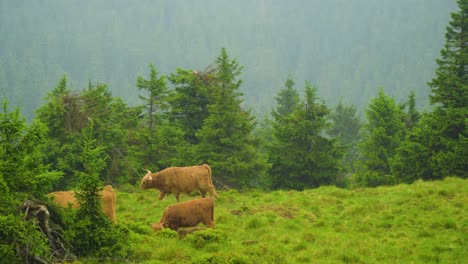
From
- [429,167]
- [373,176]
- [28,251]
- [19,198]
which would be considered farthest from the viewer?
[373,176]

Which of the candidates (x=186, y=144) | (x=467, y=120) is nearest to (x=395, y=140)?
(x=467, y=120)

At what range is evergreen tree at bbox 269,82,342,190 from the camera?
29.0 m

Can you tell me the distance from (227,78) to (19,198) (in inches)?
874

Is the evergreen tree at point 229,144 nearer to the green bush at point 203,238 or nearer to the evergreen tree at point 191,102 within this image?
the evergreen tree at point 191,102

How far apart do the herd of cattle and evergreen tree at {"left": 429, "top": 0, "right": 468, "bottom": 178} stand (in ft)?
51.6

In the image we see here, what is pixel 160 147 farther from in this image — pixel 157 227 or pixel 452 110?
pixel 452 110

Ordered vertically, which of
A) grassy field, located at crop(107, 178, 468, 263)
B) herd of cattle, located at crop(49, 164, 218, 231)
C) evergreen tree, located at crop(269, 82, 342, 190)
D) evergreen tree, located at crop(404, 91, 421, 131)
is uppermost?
evergreen tree, located at crop(404, 91, 421, 131)

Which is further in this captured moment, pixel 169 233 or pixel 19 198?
pixel 169 233

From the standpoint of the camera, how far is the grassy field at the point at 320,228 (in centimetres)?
1059

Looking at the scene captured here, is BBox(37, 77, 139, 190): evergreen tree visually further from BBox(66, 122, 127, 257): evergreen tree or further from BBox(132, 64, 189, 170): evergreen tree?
BBox(66, 122, 127, 257): evergreen tree

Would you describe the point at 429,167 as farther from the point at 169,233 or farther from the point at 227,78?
the point at 169,233

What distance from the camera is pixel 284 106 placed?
63.6 metres

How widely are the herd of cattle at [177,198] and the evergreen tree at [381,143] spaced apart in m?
19.5

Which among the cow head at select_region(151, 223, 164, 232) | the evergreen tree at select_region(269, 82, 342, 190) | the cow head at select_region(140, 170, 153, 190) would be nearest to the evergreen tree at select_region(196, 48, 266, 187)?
the evergreen tree at select_region(269, 82, 342, 190)
